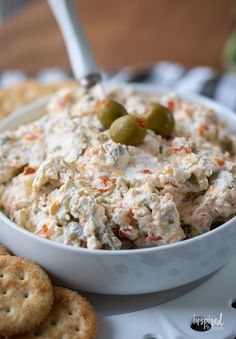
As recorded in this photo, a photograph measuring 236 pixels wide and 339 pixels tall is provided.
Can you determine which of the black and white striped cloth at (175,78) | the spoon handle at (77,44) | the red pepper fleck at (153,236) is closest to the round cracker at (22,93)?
the spoon handle at (77,44)

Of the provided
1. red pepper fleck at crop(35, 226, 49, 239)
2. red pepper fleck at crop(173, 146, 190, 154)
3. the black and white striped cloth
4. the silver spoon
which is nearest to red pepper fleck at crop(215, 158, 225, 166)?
red pepper fleck at crop(173, 146, 190, 154)

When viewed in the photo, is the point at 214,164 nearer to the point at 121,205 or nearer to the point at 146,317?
the point at 121,205

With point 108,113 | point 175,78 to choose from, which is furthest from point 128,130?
point 175,78

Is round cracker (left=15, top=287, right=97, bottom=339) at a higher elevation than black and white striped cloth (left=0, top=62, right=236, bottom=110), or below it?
higher

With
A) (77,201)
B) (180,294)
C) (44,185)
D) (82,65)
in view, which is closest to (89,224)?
(77,201)

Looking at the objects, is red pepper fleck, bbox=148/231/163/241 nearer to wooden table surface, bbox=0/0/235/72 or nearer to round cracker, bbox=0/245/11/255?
round cracker, bbox=0/245/11/255

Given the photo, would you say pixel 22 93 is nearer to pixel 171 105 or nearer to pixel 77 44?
pixel 77 44

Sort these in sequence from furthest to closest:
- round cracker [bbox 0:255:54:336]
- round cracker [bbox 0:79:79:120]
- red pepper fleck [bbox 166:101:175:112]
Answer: round cracker [bbox 0:79:79:120]
red pepper fleck [bbox 166:101:175:112]
round cracker [bbox 0:255:54:336]

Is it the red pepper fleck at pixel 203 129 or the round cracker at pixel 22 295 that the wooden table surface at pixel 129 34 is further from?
the round cracker at pixel 22 295
